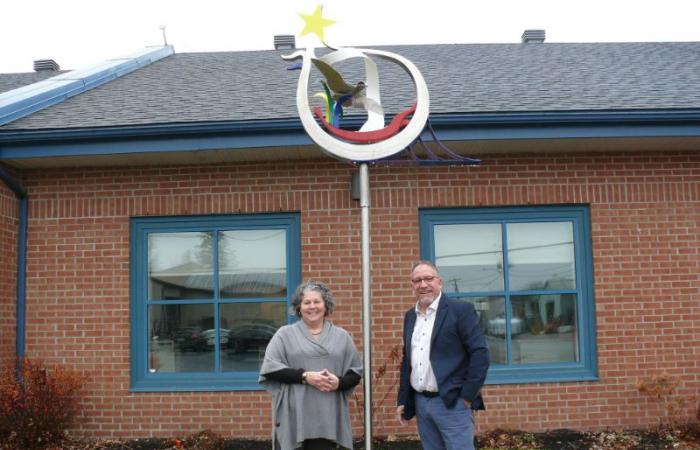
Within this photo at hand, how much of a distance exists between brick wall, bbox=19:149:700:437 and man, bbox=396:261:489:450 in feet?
7.78

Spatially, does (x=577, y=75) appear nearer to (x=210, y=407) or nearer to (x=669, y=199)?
(x=669, y=199)

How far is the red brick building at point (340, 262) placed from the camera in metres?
6.68

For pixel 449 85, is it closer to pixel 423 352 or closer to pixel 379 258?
pixel 379 258

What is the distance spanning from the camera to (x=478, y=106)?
6.58 metres

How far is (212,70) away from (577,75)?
484 centimetres

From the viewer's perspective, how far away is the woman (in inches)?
158

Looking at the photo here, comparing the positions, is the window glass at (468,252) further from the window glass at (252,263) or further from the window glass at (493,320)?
the window glass at (252,263)

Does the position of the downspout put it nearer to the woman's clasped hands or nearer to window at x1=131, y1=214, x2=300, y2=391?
window at x1=131, y1=214, x2=300, y2=391

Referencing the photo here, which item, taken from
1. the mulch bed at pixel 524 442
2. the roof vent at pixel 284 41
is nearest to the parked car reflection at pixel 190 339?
the mulch bed at pixel 524 442

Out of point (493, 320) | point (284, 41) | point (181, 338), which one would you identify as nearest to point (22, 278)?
point (181, 338)

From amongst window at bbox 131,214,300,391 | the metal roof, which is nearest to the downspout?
the metal roof

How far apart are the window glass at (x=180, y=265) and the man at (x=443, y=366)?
3170 mm

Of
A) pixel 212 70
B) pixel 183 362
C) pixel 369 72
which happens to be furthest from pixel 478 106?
pixel 212 70

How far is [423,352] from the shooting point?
4238mm
